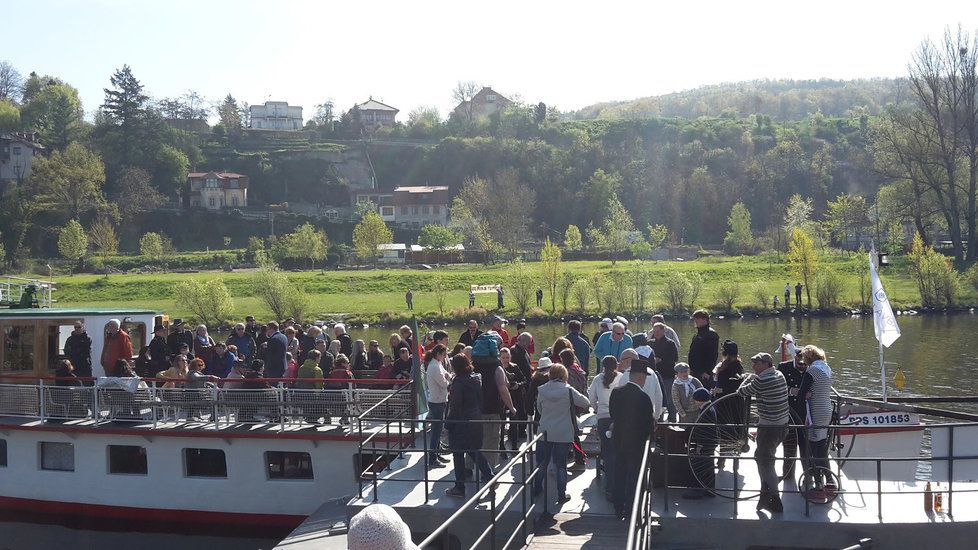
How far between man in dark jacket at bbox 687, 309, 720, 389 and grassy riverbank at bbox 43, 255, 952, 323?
43.9 metres

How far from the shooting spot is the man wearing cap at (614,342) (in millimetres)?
16094

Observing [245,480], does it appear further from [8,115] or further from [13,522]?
[8,115]

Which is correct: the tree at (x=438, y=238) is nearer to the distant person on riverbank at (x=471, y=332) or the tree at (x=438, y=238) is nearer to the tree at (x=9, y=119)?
the tree at (x=9, y=119)

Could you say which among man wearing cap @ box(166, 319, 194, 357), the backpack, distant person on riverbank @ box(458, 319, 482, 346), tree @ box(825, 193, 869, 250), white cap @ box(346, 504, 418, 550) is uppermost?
tree @ box(825, 193, 869, 250)

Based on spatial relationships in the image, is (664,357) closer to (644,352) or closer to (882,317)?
(644,352)

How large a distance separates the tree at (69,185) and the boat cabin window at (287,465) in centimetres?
11767

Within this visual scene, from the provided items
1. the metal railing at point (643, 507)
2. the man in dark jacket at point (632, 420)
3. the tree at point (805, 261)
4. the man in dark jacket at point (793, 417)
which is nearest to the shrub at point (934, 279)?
the tree at point (805, 261)

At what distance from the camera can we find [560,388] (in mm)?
11805

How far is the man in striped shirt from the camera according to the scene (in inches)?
444

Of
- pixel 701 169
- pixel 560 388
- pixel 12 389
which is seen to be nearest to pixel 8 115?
pixel 701 169

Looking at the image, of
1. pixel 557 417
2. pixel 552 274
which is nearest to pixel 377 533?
pixel 557 417

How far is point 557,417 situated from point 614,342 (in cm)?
449

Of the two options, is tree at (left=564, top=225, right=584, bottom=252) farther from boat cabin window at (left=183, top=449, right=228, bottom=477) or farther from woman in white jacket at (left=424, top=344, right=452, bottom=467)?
woman in white jacket at (left=424, top=344, right=452, bottom=467)

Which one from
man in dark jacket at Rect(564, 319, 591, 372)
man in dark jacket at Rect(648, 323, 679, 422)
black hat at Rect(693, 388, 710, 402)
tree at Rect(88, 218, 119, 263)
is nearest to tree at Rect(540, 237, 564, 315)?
man in dark jacket at Rect(564, 319, 591, 372)
